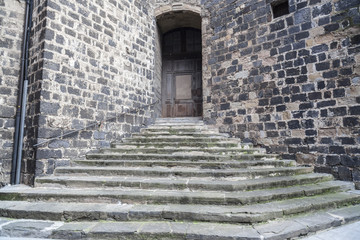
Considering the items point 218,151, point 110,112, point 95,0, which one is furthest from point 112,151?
point 95,0

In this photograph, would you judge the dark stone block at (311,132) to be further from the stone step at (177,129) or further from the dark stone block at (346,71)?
the stone step at (177,129)

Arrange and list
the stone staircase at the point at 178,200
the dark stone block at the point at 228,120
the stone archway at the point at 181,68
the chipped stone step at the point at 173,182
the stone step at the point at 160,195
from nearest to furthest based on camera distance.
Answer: the stone staircase at the point at 178,200 → the stone step at the point at 160,195 → the chipped stone step at the point at 173,182 → the dark stone block at the point at 228,120 → the stone archway at the point at 181,68

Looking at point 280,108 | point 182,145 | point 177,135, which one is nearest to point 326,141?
point 280,108

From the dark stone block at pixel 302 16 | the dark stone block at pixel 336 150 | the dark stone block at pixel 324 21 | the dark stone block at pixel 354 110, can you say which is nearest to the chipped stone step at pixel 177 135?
the dark stone block at pixel 336 150

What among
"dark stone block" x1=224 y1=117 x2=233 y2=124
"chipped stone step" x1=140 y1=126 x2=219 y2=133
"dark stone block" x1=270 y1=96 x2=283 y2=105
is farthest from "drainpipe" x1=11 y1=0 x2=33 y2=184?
"dark stone block" x1=270 y1=96 x2=283 y2=105

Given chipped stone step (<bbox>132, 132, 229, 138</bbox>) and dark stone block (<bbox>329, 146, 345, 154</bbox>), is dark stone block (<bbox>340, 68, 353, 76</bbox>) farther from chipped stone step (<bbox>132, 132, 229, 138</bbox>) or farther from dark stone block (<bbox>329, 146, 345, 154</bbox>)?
chipped stone step (<bbox>132, 132, 229, 138</bbox>)

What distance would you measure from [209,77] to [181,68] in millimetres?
2495

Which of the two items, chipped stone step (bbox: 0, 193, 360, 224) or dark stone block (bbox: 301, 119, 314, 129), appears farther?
dark stone block (bbox: 301, 119, 314, 129)

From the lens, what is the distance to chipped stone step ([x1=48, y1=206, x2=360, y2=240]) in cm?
235

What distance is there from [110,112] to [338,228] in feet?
16.7

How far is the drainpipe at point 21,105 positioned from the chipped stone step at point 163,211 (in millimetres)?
1448

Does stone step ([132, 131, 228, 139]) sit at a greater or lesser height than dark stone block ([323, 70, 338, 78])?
lesser

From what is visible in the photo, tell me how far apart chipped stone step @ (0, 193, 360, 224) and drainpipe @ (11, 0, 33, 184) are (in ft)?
4.75

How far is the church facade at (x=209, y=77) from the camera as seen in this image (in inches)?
174
